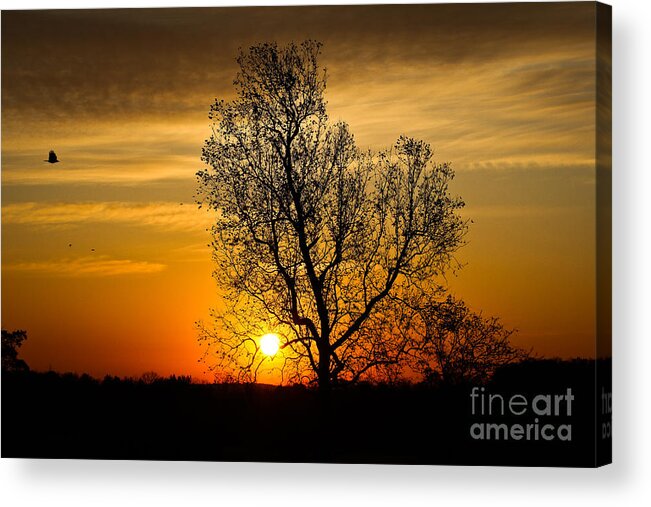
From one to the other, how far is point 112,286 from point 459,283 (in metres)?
Result: 2.70

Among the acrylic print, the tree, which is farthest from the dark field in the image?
the tree

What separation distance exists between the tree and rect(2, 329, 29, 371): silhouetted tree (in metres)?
1.44

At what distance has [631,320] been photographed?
11.1 m

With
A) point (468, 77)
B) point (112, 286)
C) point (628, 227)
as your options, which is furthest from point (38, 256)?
point (628, 227)

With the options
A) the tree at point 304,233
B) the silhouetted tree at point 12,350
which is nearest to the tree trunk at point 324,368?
→ the tree at point 304,233

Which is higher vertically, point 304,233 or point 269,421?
point 304,233

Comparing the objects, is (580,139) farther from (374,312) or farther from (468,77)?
(374,312)

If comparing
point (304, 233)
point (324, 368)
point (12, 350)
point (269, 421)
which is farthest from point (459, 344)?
point (12, 350)

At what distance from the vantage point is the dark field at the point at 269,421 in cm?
1115

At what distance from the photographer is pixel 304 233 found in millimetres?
11664

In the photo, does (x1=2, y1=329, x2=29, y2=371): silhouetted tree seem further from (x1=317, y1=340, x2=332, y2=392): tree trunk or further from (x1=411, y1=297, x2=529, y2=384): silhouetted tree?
(x1=411, y1=297, x2=529, y2=384): silhouetted tree

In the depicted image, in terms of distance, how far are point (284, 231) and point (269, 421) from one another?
4.86 feet

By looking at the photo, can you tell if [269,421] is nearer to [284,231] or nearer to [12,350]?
[284,231]

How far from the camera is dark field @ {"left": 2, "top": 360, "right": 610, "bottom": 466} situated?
439 inches
